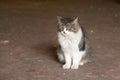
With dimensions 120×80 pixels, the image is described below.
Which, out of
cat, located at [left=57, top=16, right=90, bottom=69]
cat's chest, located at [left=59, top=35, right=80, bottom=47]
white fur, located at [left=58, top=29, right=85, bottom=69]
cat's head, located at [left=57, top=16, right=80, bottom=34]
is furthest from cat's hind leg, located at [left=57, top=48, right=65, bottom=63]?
cat's head, located at [left=57, top=16, right=80, bottom=34]

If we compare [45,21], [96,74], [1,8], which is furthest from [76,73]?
[1,8]

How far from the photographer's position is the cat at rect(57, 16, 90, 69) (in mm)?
4707

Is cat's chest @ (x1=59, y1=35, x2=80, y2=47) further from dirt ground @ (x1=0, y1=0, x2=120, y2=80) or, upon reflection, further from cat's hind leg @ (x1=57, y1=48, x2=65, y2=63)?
dirt ground @ (x1=0, y1=0, x2=120, y2=80)

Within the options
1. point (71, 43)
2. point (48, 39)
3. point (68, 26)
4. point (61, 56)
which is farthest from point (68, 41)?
point (48, 39)

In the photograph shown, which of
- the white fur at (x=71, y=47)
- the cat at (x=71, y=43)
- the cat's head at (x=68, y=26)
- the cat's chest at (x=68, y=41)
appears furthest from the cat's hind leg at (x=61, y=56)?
the cat's head at (x=68, y=26)

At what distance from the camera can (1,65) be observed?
201 inches

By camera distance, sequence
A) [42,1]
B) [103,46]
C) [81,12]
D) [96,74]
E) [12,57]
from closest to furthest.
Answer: [96,74] → [12,57] → [103,46] → [81,12] → [42,1]

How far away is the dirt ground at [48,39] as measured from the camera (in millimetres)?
4781

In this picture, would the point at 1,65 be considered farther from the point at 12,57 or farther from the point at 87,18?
the point at 87,18

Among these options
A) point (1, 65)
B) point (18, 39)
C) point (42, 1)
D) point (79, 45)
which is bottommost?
point (42, 1)

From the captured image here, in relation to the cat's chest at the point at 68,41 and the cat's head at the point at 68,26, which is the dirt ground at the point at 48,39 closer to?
the cat's chest at the point at 68,41

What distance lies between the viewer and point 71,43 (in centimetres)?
477

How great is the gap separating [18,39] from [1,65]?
1.55 metres

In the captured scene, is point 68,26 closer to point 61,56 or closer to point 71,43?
point 71,43
